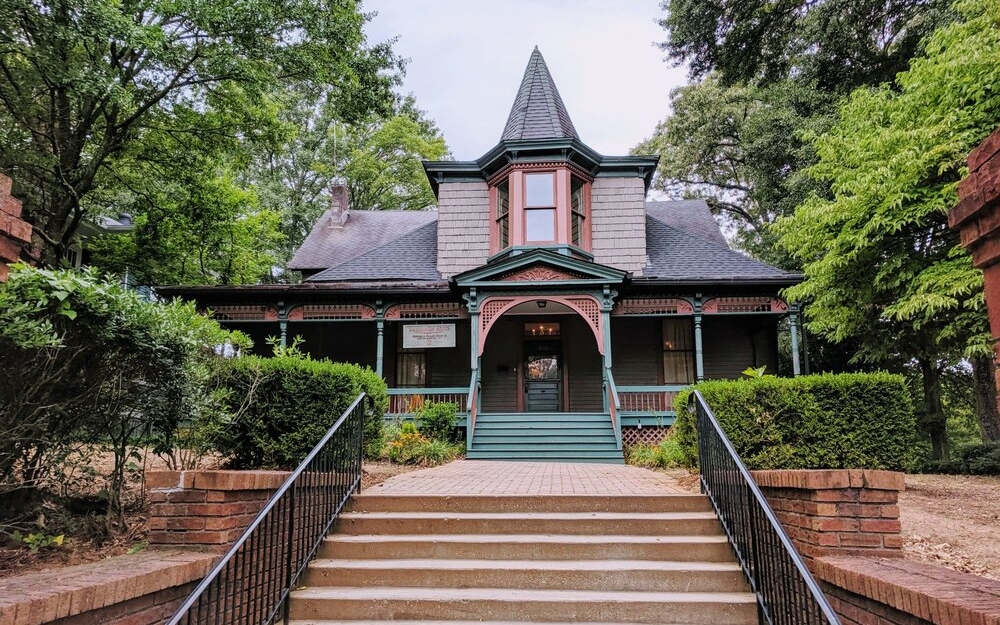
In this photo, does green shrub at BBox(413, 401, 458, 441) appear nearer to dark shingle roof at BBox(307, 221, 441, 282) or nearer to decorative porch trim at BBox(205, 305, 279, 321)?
dark shingle roof at BBox(307, 221, 441, 282)

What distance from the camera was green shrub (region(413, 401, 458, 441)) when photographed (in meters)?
11.0

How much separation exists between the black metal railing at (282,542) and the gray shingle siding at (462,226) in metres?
9.42

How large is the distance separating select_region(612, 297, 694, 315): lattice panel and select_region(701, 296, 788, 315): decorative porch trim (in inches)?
17.8

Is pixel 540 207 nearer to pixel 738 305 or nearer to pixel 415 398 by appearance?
pixel 738 305

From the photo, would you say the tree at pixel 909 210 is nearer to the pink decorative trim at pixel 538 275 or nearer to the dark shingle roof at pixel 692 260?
the dark shingle roof at pixel 692 260

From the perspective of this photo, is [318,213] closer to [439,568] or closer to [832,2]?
[832,2]

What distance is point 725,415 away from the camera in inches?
263

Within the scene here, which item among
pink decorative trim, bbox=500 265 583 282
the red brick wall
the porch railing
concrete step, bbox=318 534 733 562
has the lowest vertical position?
concrete step, bbox=318 534 733 562

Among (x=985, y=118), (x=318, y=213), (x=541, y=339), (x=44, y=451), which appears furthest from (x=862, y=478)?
(x=318, y=213)

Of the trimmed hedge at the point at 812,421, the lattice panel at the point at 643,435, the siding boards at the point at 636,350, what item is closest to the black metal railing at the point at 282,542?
the trimmed hedge at the point at 812,421

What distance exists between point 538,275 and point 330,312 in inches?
200

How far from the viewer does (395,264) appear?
15.1m

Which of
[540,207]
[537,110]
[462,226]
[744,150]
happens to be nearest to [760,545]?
[540,207]

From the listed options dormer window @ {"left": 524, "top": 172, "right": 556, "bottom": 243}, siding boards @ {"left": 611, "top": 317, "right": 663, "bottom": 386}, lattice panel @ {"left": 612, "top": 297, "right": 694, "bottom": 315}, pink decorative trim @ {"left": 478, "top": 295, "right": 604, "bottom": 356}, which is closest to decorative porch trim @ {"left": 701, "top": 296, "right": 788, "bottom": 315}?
lattice panel @ {"left": 612, "top": 297, "right": 694, "bottom": 315}
